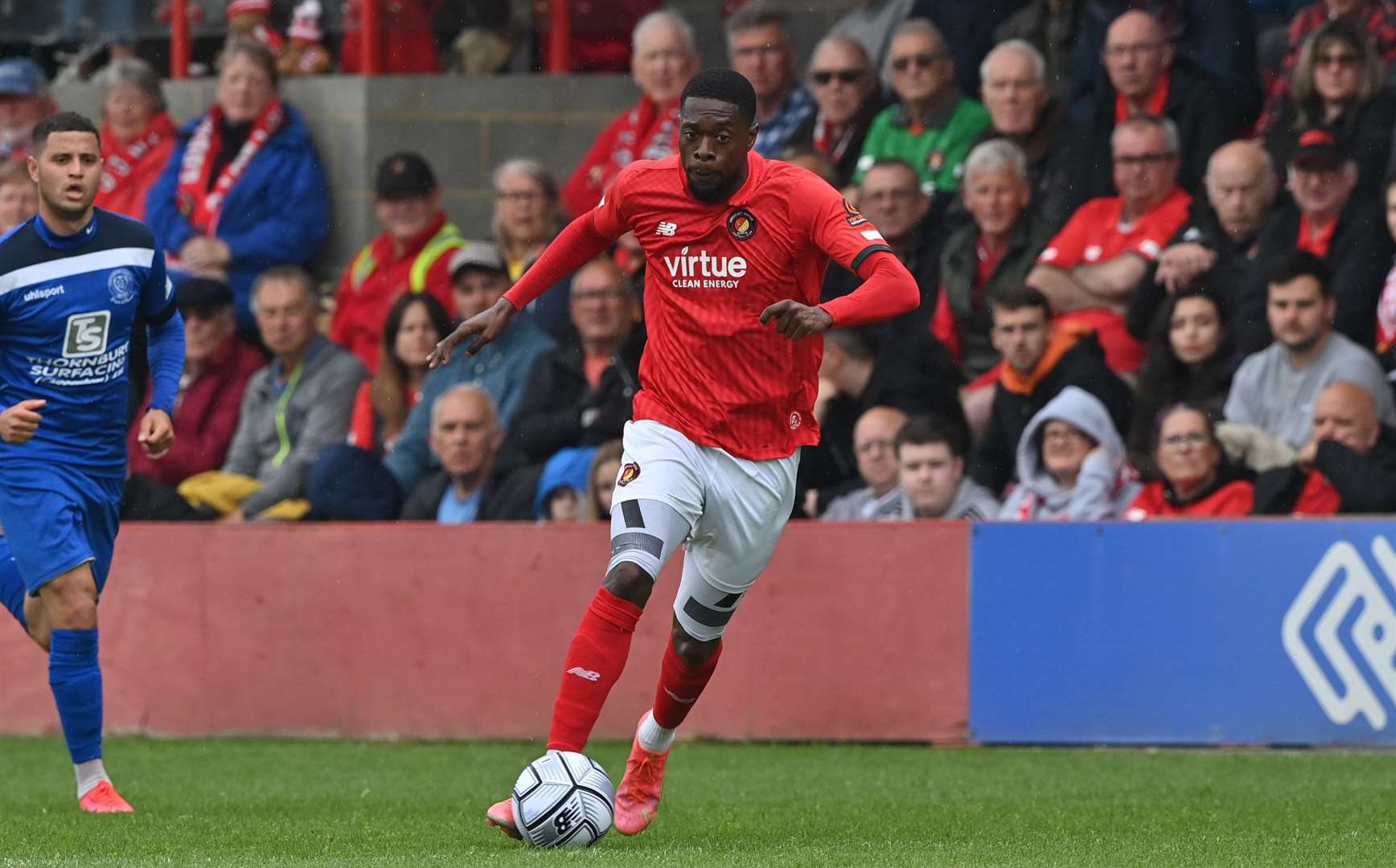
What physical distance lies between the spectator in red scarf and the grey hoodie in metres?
6.36

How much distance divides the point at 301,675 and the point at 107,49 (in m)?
6.73

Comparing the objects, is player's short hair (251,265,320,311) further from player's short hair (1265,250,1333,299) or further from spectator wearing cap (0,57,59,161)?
player's short hair (1265,250,1333,299)

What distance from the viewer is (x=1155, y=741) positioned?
400 inches

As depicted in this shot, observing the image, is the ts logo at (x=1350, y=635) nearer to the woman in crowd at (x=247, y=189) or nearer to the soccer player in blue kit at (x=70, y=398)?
the soccer player in blue kit at (x=70, y=398)

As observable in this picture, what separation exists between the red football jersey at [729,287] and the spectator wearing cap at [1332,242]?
13.8 feet

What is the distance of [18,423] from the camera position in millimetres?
7922

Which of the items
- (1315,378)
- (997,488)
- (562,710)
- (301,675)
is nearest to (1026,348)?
(997,488)

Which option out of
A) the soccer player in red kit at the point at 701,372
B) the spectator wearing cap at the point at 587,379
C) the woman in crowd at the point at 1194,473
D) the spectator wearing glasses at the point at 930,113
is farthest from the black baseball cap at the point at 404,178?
the soccer player in red kit at the point at 701,372

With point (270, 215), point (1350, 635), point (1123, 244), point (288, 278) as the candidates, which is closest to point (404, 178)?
point (288, 278)

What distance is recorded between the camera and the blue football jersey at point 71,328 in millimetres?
8164

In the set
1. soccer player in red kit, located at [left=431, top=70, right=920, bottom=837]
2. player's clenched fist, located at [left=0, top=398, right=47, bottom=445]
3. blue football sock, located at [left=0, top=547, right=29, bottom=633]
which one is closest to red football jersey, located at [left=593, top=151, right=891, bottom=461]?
soccer player in red kit, located at [left=431, top=70, right=920, bottom=837]

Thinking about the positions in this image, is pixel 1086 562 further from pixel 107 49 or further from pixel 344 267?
pixel 107 49

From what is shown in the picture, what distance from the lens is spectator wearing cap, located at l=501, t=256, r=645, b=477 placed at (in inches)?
467

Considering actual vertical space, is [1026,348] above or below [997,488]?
above
